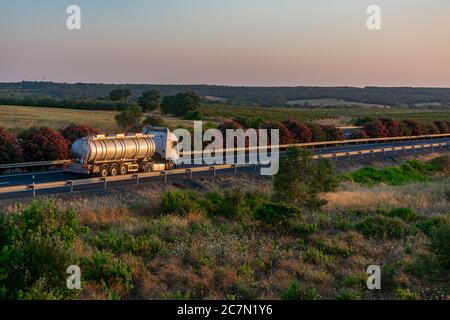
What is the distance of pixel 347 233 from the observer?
17.7m

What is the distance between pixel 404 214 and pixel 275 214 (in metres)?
5.34

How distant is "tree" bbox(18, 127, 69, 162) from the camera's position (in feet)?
101

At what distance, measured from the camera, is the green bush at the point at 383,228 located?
17906mm

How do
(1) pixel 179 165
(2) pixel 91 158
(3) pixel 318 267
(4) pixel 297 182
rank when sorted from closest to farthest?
(3) pixel 318 267 < (4) pixel 297 182 < (2) pixel 91 158 < (1) pixel 179 165

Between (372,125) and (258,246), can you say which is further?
(372,125)

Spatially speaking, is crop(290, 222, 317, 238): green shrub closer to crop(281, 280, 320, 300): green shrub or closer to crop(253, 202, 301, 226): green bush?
crop(253, 202, 301, 226): green bush

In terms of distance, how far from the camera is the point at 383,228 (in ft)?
59.2

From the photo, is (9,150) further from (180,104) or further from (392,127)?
(180,104)

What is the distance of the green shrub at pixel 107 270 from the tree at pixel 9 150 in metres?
18.1

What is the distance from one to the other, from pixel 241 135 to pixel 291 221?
2483 cm

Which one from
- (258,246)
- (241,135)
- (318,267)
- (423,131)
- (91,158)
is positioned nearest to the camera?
(318,267)

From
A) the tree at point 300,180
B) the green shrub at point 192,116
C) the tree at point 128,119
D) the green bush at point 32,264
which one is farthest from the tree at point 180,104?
the green bush at point 32,264
